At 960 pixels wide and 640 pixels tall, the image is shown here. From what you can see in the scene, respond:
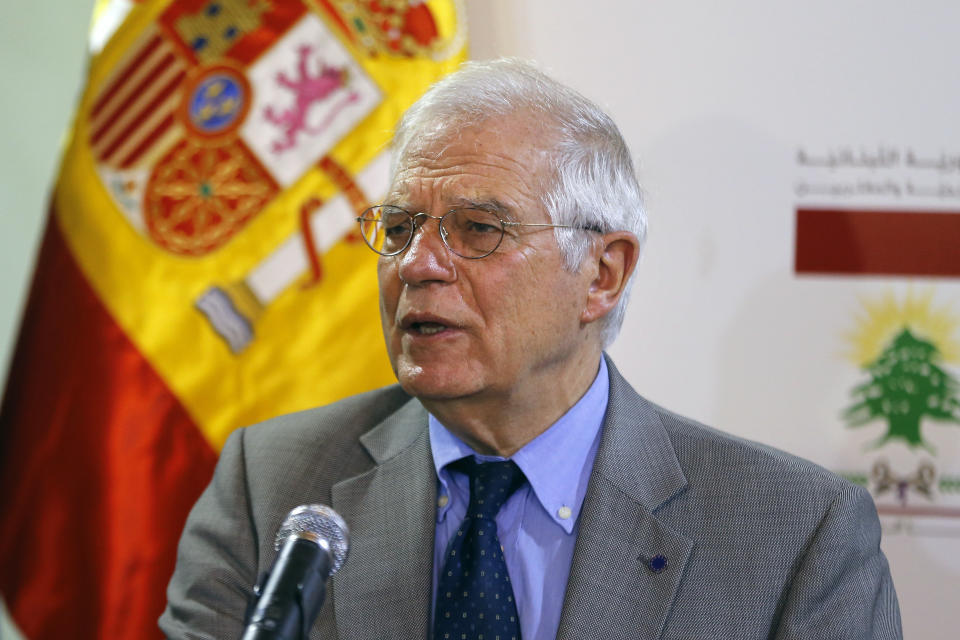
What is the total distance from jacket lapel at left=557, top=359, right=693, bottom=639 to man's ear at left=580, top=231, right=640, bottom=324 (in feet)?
0.65

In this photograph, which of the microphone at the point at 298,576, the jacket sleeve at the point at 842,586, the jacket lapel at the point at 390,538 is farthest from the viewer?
the jacket lapel at the point at 390,538

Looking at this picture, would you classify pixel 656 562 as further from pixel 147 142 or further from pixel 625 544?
pixel 147 142

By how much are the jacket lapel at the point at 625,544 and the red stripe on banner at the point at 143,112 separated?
1.42 meters

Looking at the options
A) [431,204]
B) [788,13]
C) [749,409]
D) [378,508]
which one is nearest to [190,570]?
[378,508]

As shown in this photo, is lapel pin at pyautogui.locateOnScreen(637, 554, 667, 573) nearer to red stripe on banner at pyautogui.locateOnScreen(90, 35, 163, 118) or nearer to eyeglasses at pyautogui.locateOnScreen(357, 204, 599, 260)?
eyeglasses at pyautogui.locateOnScreen(357, 204, 599, 260)

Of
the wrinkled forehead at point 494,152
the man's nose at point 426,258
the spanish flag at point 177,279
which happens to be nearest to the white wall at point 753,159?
the spanish flag at point 177,279

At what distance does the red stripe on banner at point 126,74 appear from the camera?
2428mm

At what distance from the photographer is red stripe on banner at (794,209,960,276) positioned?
7.77 feet

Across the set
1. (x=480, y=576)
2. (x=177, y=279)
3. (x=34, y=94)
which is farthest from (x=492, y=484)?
(x=34, y=94)

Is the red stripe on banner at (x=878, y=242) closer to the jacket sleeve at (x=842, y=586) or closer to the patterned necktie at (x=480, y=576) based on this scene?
the jacket sleeve at (x=842, y=586)

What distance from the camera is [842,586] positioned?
5.07 ft

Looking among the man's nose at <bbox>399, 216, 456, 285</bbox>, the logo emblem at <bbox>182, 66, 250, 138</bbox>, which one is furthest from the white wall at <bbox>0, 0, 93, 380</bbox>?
the man's nose at <bbox>399, 216, 456, 285</bbox>

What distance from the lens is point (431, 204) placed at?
1627 millimetres

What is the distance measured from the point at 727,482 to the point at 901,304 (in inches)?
37.9
